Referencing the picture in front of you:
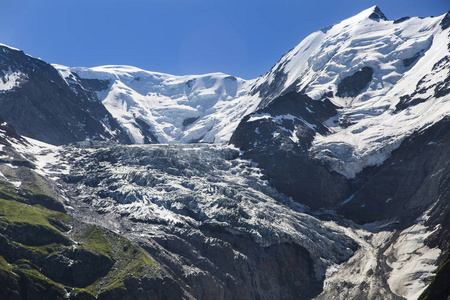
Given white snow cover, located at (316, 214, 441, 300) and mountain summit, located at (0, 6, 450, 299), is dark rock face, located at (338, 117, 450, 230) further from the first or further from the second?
white snow cover, located at (316, 214, 441, 300)

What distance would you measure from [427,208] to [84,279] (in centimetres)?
10427

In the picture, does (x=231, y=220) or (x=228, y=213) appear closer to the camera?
(x=231, y=220)

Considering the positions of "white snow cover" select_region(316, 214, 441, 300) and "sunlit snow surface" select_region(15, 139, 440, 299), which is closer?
"white snow cover" select_region(316, 214, 441, 300)

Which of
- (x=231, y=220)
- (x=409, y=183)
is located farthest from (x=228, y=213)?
(x=409, y=183)

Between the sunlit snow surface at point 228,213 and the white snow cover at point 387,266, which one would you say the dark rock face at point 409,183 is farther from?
the white snow cover at point 387,266

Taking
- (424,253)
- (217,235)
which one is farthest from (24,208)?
(424,253)

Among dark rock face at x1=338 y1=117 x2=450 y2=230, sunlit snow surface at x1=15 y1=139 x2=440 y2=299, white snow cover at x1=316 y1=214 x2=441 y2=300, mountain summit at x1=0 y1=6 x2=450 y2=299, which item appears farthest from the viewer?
dark rock face at x1=338 y1=117 x2=450 y2=230

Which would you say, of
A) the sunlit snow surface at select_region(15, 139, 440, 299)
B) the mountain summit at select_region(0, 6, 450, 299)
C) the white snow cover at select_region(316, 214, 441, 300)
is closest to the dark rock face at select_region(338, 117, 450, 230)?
the mountain summit at select_region(0, 6, 450, 299)

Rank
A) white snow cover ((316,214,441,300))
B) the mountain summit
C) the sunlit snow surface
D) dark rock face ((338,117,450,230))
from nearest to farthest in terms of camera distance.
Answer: the mountain summit
white snow cover ((316,214,441,300))
the sunlit snow surface
dark rock face ((338,117,450,230))

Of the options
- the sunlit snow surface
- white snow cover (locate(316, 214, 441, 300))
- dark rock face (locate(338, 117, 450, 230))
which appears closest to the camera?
white snow cover (locate(316, 214, 441, 300))

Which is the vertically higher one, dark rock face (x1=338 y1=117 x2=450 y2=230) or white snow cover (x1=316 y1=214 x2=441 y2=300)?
dark rock face (x1=338 y1=117 x2=450 y2=230)

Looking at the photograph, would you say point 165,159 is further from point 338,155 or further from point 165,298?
point 165,298

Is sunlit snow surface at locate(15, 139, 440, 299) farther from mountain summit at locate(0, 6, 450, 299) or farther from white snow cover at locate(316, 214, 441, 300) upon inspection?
mountain summit at locate(0, 6, 450, 299)

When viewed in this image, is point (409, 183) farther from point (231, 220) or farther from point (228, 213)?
point (231, 220)
